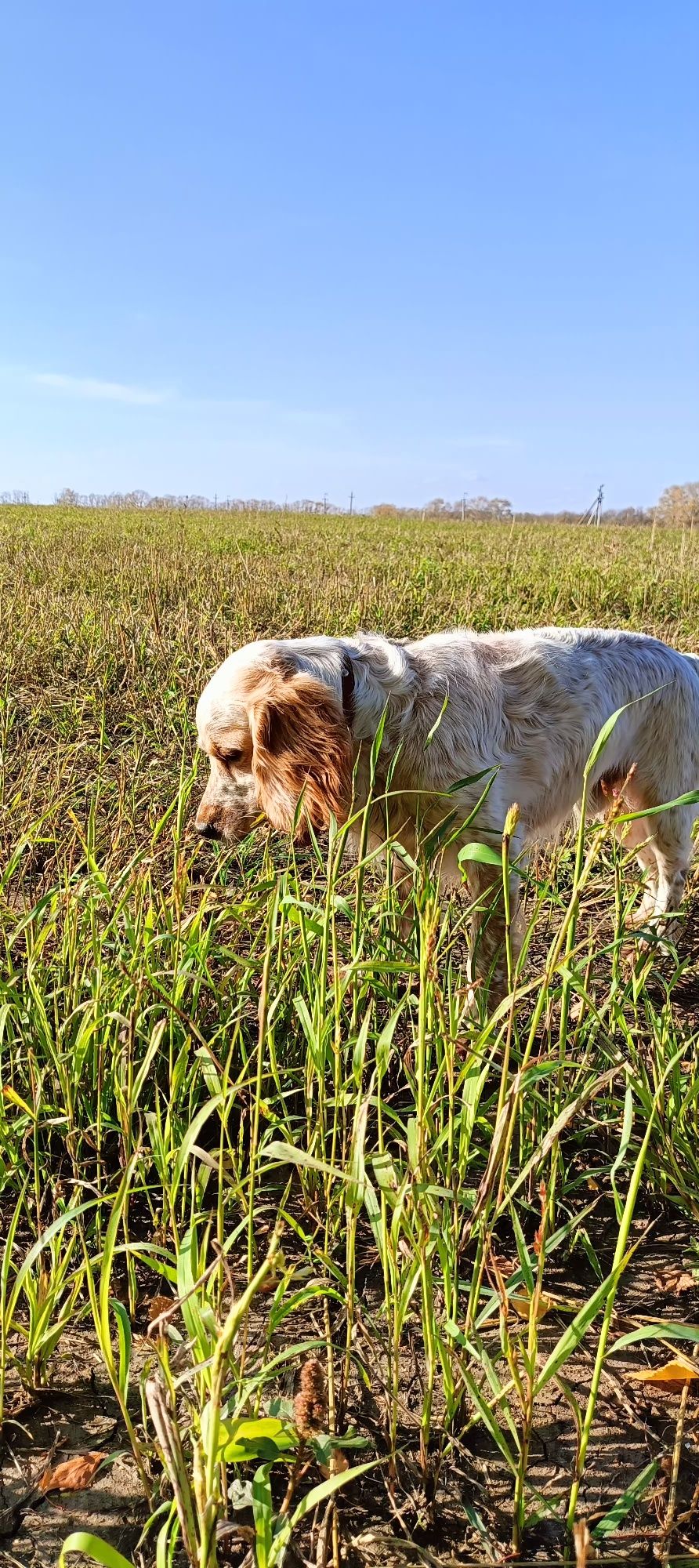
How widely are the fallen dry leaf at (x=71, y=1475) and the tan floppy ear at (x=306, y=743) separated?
1720 millimetres

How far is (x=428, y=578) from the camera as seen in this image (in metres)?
9.14

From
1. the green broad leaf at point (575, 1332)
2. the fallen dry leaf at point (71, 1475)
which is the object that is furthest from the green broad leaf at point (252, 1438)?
the green broad leaf at point (575, 1332)

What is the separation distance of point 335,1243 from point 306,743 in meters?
1.58

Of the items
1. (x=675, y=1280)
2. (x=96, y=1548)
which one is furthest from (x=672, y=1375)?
(x=96, y=1548)

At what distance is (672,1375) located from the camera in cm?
155

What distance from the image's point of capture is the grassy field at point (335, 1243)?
51.6 inches

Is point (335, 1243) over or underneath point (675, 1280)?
over

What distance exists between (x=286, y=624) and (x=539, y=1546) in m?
5.76

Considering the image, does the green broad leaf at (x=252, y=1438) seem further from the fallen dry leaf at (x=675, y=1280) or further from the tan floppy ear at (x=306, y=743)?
the tan floppy ear at (x=306, y=743)

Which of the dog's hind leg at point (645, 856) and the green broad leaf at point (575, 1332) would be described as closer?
the green broad leaf at point (575, 1332)

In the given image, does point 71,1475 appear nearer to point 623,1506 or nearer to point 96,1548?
point 96,1548

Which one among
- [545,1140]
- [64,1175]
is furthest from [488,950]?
[545,1140]

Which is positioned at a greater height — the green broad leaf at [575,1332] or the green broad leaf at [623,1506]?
the green broad leaf at [575,1332]

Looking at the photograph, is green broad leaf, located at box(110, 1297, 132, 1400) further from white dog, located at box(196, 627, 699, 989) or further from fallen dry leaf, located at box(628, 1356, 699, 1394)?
white dog, located at box(196, 627, 699, 989)
